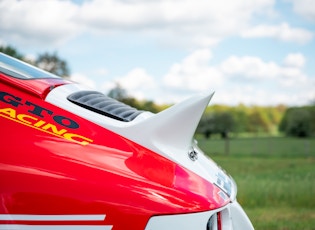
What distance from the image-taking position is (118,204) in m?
1.71

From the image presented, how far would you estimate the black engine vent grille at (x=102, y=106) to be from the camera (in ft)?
7.04

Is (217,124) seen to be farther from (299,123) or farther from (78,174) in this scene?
(78,174)

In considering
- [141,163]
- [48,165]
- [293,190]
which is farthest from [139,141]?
[293,190]

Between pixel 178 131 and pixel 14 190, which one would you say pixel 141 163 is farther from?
pixel 14 190

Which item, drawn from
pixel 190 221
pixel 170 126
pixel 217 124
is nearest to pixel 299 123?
pixel 217 124

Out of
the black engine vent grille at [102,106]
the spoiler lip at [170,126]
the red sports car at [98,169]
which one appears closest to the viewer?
the red sports car at [98,169]

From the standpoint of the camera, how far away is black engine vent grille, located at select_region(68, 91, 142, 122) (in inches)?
84.4

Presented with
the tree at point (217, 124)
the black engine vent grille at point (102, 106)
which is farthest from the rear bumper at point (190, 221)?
the tree at point (217, 124)

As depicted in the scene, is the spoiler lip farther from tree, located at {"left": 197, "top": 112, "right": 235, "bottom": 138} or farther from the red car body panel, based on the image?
tree, located at {"left": 197, "top": 112, "right": 235, "bottom": 138}

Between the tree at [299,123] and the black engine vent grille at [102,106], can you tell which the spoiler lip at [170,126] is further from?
the tree at [299,123]

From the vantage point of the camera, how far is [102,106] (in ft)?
7.39

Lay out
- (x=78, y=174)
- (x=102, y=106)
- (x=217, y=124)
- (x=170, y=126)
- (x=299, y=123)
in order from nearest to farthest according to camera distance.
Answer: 1. (x=78, y=174)
2. (x=170, y=126)
3. (x=102, y=106)
4. (x=299, y=123)
5. (x=217, y=124)

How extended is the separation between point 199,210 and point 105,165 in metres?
0.40

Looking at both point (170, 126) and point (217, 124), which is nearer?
point (170, 126)
